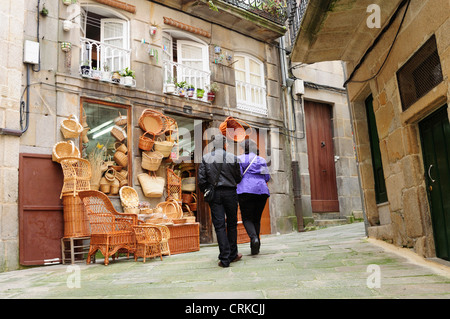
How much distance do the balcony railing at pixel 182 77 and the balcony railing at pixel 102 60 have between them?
93 centimetres

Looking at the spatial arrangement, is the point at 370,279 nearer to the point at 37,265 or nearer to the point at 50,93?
the point at 37,265

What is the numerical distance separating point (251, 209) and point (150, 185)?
11.0 feet

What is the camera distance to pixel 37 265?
668cm

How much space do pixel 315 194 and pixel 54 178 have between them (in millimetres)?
7445

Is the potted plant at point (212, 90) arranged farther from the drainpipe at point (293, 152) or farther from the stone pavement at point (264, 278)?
the stone pavement at point (264, 278)

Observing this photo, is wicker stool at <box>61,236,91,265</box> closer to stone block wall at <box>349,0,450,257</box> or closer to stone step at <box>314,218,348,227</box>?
stone block wall at <box>349,0,450,257</box>

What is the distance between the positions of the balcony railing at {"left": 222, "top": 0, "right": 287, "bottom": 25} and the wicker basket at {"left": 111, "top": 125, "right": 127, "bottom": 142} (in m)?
4.91

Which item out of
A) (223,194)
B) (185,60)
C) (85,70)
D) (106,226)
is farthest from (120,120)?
(223,194)

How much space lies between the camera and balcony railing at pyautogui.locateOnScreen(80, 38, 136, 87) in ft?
27.0

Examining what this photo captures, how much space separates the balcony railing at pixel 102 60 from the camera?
8234mm

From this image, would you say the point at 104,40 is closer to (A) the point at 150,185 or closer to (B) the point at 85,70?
(B) the point at 85,70

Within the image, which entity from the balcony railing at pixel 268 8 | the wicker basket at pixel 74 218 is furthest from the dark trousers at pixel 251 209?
the balcony railing at pixel 268 8

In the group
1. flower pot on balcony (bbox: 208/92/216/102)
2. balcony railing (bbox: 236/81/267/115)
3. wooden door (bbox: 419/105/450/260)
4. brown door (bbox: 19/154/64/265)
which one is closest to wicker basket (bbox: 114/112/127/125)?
brown door (bbox: 19/154/64/265)
